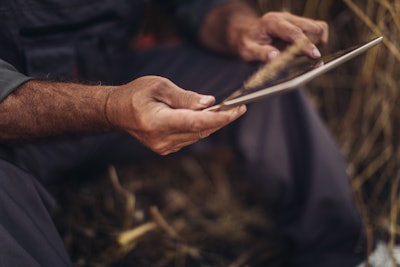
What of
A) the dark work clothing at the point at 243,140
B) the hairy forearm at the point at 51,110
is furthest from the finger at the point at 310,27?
the hairy forearm at the point at 51,110

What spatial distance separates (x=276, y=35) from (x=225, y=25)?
0.74 feet

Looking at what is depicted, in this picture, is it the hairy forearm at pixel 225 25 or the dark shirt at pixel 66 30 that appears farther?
the hairy forearm at pixel 225 25

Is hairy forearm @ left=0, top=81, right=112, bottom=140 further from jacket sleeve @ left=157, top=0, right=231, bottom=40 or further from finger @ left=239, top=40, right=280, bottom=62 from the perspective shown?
jacket sleeve @ left=157, top=0, right=231, bottom=40

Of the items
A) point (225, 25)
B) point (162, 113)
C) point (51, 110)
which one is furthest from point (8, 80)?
point (225, 25)

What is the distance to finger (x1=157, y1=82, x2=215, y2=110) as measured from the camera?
0.59 metres

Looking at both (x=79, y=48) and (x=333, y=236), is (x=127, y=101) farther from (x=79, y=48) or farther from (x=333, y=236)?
(x=333, y=236)

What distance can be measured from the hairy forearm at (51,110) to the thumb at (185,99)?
0.28ft

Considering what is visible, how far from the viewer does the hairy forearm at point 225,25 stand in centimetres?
94

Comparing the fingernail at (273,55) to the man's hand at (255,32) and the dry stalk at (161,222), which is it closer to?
the man's hand at (255,32)

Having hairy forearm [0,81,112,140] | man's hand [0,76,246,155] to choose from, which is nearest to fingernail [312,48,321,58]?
man's hand [0,76,246,155]

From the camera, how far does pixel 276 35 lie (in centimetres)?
77

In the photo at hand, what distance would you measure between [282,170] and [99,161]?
0.34 m

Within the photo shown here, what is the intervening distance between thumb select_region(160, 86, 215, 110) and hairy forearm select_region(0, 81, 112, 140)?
87 millimetres

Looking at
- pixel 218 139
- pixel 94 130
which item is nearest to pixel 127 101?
pixel 94 130
